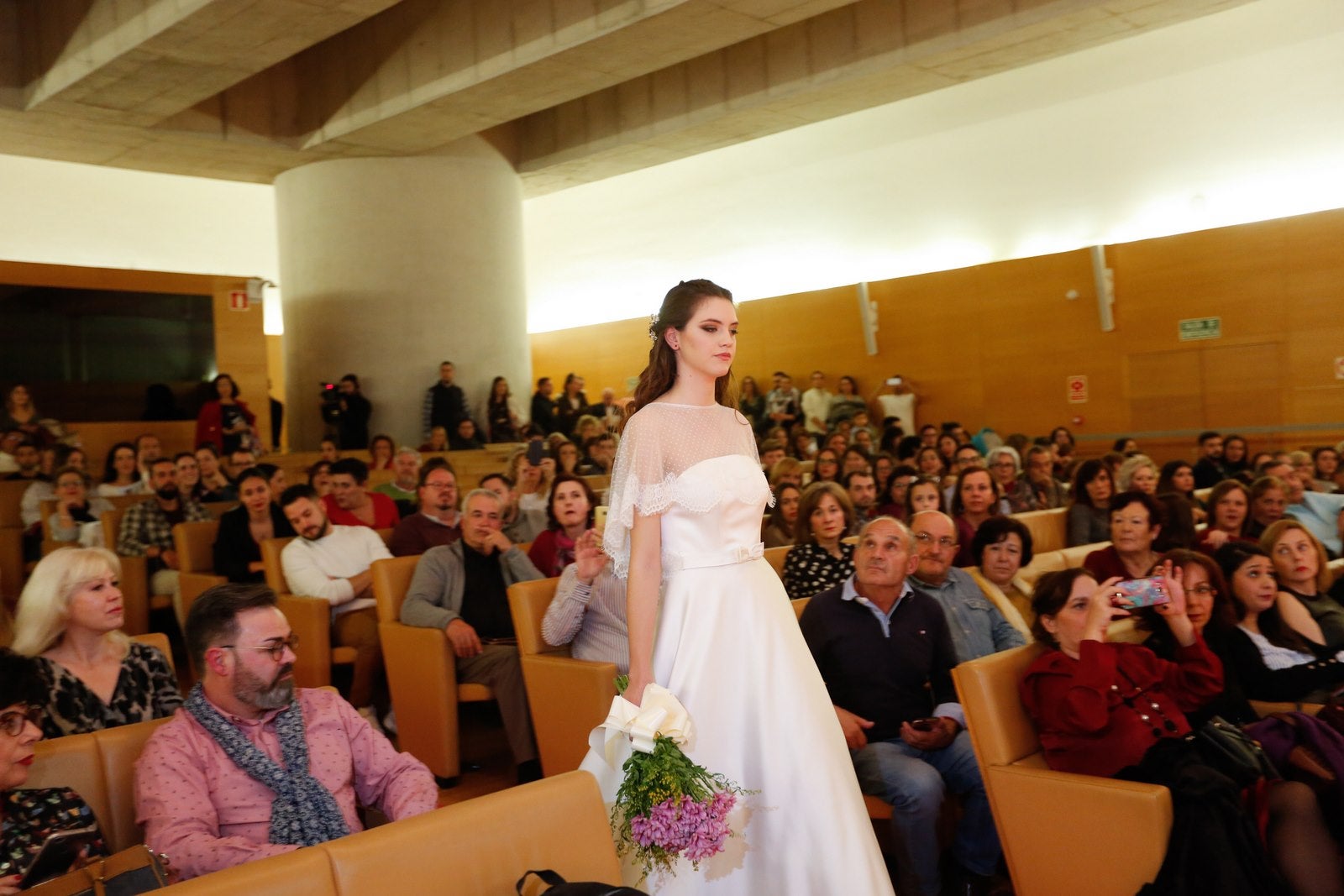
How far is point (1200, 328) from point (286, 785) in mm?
11049

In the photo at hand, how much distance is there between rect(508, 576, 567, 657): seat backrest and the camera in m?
4.27

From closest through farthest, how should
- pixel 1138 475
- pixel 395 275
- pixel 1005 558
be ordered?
pixel 1005 558 < pixel 1138 475 < pixel 395 275

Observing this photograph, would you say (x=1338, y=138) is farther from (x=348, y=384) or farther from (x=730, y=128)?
(x=348, y=384)

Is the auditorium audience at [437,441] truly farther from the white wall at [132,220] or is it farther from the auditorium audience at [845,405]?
the white wall at [132,220]

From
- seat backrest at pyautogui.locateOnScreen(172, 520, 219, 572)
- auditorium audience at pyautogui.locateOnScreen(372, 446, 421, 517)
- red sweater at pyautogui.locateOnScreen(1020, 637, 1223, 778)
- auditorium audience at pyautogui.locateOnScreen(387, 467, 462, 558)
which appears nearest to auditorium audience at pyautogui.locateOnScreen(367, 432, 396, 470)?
auditorium audience at pyautogui.locateOnScreen(372, 446, 421, 517)

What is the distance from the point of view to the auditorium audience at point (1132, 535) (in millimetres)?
4754

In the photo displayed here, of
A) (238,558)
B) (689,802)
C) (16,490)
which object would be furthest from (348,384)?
(689,802)

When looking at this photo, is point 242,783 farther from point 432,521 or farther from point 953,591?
point 432,521

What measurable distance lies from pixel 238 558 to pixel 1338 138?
10050mm

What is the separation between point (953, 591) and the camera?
407 cm

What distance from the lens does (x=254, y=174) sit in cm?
1290

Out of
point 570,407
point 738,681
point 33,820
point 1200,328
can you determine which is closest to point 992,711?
point 738,681

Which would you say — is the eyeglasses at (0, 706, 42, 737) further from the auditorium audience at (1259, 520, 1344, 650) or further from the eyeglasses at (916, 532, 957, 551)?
the auditorium audience at (1259, 520, 1344, 650)

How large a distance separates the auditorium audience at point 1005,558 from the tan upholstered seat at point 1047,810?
130 cm
